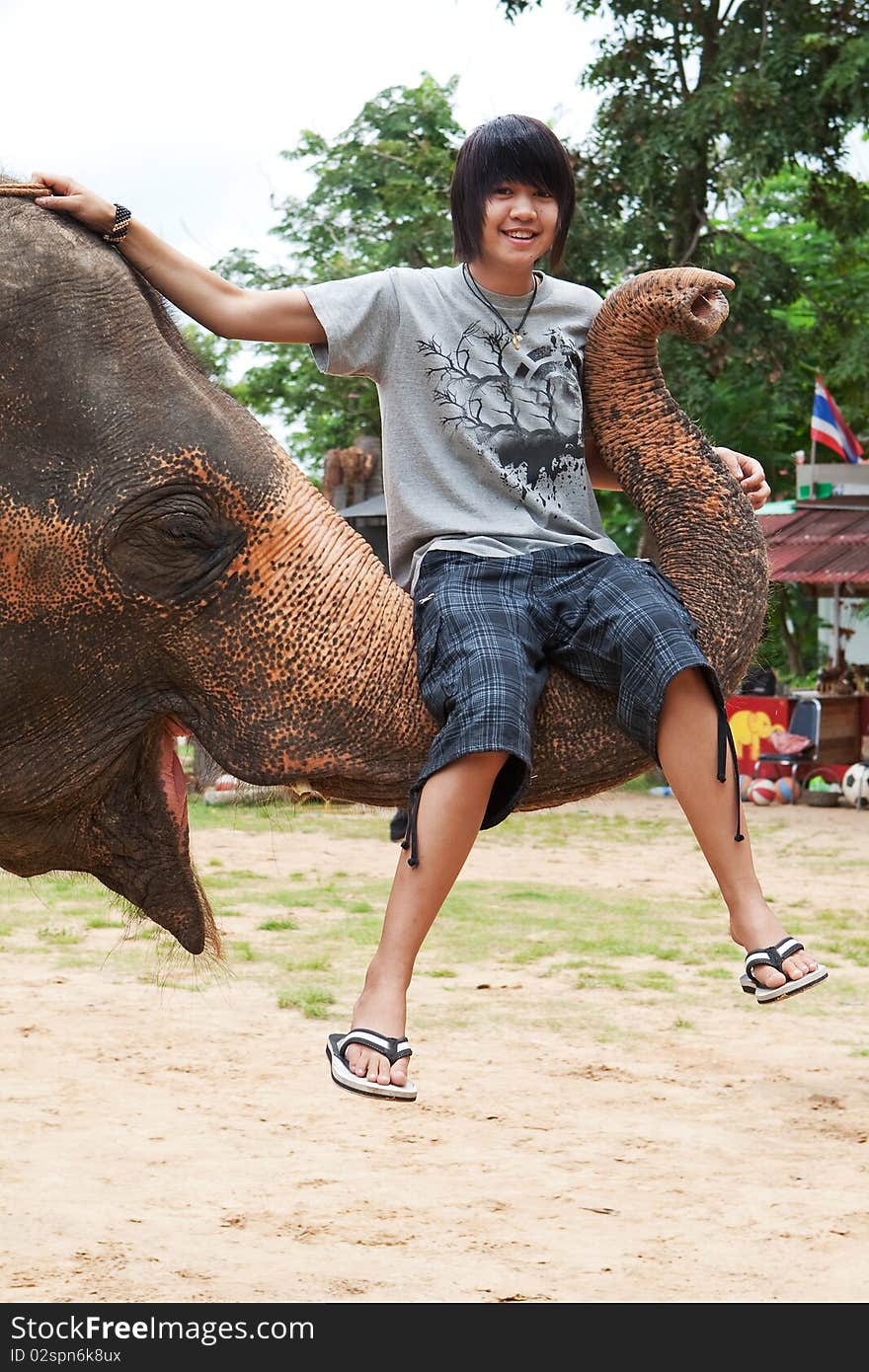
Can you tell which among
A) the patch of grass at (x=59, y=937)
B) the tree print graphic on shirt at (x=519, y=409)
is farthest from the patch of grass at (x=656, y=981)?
the tree print graphic on shirt at (x=519, y=409)

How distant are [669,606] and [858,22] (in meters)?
13.1

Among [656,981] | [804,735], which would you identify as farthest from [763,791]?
[656,981]

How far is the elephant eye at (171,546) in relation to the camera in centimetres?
236

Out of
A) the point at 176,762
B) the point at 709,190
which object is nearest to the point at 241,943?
the point at 176,762

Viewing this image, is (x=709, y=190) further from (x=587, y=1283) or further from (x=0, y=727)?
(x=0, y=727)

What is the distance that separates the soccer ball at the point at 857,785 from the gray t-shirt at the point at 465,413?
487 inches

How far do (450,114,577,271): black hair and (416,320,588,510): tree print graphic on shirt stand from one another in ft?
0.59

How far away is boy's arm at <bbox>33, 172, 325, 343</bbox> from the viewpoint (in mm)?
2420

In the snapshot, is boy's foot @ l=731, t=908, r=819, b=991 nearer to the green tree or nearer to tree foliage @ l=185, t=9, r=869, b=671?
→ tree foliage @ l=185, t=9, r=869, b=671

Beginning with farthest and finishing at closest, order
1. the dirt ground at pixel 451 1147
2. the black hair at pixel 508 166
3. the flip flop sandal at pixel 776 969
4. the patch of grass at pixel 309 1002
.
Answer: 1. the patch of grass at pixel 309 1002
2. the dirt ground at pixel 451 1147
3. the black hair at pixel 508 166
4. the flip flop sandal at pixel 776 969

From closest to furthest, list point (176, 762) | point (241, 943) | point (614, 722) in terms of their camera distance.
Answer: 1. point (614, 722)
2. point (176, 762)
3. point (241, 943)

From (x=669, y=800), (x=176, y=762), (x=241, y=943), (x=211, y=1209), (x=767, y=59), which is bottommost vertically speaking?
(x=669, y=800)

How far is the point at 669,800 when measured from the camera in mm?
15875

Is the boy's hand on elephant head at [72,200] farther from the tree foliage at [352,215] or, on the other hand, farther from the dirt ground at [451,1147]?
the tree foliage at [352,215]
